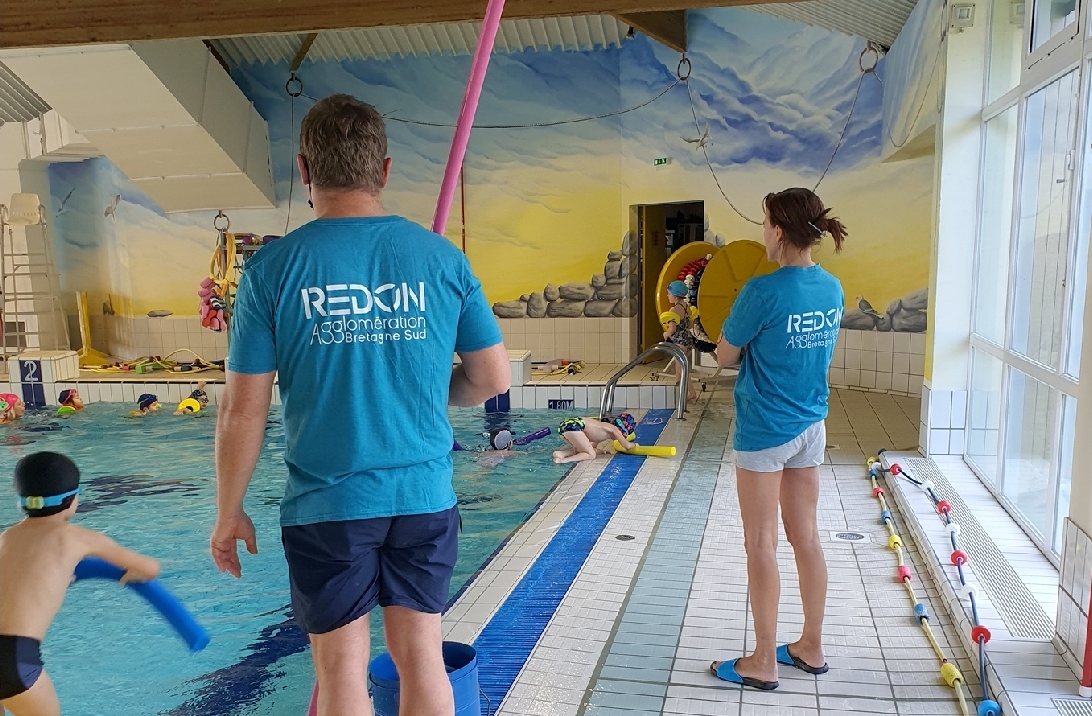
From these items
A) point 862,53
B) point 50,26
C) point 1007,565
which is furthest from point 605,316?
point 1007,565

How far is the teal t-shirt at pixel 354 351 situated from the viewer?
1.55 metres

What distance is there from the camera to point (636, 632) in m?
3.14

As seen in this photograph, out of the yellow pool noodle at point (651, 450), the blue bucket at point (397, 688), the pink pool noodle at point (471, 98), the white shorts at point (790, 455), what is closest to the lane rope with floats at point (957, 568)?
the white shorts at point (790, 455)

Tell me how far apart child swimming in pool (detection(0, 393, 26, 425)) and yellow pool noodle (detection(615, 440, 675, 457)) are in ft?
20.7

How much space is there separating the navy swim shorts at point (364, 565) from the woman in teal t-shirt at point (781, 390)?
1.17 meters

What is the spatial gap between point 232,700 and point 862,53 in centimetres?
816

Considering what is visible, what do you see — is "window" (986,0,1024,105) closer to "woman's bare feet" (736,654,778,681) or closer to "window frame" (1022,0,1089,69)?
"window frame" (1022,0,1089,69)

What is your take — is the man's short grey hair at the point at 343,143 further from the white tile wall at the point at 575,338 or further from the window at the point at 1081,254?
the white tile wall at the point at 575,338

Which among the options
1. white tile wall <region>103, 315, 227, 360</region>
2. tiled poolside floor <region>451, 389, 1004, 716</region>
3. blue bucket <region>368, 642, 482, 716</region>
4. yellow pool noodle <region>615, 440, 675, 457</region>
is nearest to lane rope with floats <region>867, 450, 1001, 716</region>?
tiled poolside floor <region>451, 389, 1004, 716</region>

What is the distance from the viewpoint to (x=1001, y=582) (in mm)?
3250

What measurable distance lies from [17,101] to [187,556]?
8.60 meters

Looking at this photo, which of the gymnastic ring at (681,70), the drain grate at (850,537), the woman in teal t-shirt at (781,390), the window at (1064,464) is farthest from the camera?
the gymnastic ring at (681,70)

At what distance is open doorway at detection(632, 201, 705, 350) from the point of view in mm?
10656

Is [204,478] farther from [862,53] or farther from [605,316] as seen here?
[862,53]
